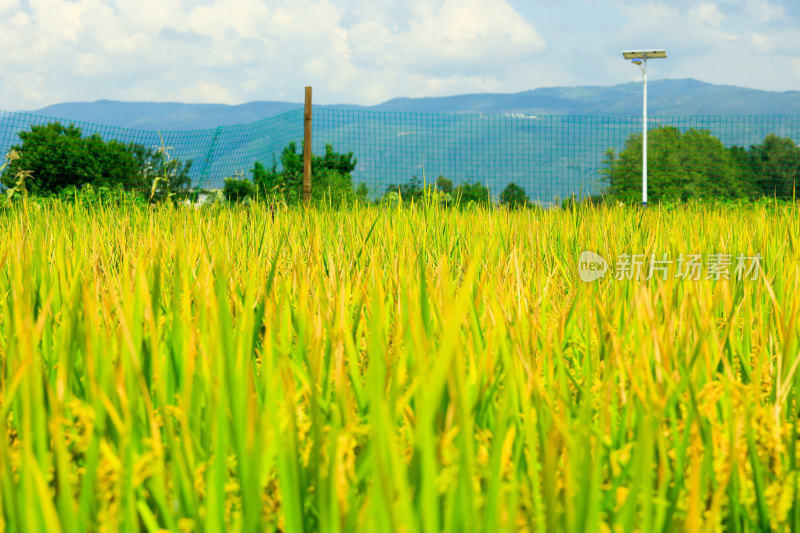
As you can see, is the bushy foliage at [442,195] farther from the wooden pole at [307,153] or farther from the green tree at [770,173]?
the green tree at [770,173]

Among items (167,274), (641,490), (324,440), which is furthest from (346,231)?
(641,490)

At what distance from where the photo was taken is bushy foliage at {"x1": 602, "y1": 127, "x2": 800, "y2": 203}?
18.6 meters

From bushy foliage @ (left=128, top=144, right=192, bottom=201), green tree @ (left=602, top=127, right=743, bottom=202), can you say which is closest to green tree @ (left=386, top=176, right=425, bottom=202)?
bushy foliage @ (left=128, top=144, right=192, bottom=201)

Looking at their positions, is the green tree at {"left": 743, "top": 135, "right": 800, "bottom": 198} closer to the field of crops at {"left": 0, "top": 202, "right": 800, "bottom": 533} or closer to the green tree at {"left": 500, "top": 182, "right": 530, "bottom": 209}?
the green tree at {"left": 500, "top": 182, "right": 530, "bottom": 209}

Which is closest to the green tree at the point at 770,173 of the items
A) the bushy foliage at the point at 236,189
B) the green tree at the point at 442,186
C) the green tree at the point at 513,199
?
the green tree at the point at 442,186

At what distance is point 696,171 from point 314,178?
2232 centimetres

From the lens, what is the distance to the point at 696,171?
2644 centimetres

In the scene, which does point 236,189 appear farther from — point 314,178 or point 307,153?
point 314,178

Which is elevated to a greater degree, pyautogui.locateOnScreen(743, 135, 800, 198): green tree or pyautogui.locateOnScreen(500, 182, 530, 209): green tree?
pyautogui.locateOnScreen(743, 135, 800, 198): green tree

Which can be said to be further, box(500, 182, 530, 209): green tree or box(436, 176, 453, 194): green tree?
box(500, 182, 530, 209): green tree

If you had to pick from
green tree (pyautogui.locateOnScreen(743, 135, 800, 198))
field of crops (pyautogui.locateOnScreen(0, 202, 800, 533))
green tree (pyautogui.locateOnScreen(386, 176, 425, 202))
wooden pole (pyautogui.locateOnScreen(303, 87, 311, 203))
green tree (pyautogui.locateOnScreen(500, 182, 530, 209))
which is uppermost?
green tree (pyautogui.locateOnScreen(743, 135, 800, 198))

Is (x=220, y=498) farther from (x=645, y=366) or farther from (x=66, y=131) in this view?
(x=66, y=131)

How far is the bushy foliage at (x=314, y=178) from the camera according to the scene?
17.8 feet

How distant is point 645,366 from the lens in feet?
2.25
